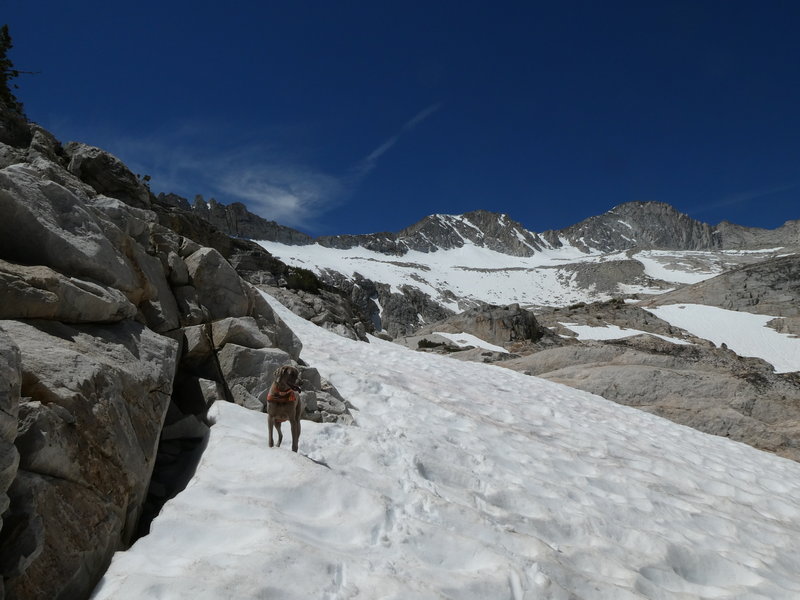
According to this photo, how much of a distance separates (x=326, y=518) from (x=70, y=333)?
3822 mm

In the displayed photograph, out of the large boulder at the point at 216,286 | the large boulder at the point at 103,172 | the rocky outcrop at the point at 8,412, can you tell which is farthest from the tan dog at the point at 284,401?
the large boulder at the point at 103,172

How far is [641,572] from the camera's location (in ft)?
21.0

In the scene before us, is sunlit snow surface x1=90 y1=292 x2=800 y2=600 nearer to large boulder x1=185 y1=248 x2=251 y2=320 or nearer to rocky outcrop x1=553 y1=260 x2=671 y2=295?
large boulder x1=185 y1=248 x2=251 y2=320

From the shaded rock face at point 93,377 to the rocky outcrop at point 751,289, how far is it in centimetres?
7943

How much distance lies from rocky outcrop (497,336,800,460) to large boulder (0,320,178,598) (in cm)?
1713

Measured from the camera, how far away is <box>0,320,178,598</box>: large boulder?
3.75 metres

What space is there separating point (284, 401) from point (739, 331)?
69009 mm

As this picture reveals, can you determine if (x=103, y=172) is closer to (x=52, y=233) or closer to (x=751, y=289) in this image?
(x=52, y=233)

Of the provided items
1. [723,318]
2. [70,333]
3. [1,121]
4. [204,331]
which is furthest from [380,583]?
[723,318]

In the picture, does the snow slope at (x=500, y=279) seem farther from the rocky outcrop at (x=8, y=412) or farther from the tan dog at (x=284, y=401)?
the rocky outcrop at (x=8, y=412)

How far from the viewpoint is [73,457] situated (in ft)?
14.4

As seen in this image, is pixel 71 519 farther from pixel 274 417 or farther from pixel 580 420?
pixel 580 420

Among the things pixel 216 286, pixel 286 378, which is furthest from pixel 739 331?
pixel 286 378

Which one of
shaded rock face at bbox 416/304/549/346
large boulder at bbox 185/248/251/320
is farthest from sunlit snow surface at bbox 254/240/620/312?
large boulder at bbox 185/248/251/320
